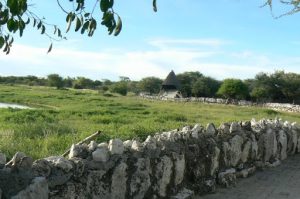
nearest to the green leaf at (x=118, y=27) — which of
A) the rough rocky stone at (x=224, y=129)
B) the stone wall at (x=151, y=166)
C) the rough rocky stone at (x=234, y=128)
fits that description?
the stone wall at (x=151, y=166)

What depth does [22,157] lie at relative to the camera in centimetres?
485

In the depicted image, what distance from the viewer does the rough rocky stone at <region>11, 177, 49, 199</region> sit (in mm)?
4566

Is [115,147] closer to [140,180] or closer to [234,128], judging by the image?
[140,180]

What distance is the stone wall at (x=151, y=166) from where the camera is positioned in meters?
4.83

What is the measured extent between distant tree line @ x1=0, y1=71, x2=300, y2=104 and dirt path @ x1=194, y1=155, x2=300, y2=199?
64652 millimetres

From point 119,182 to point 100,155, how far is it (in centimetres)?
47

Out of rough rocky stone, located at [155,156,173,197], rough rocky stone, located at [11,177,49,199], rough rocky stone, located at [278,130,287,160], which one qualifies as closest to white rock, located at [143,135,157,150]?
rough rocky stone, located at [155,156,173,197]

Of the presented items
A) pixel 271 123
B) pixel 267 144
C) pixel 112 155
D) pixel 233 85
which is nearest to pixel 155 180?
pixel 112 155

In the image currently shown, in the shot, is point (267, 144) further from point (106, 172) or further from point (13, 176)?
point (13, 176)

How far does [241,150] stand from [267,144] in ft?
4.45

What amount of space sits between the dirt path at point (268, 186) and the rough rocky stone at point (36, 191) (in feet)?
10.8

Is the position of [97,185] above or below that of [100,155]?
below

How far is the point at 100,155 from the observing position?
5.82m

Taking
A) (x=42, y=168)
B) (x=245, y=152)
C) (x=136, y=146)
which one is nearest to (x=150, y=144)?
(x=136, y=146)
